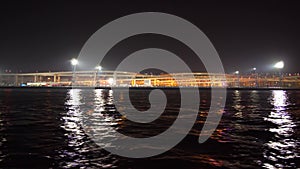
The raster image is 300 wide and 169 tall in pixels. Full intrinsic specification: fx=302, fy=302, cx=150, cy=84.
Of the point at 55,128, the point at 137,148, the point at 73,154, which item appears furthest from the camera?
the point at 55,128

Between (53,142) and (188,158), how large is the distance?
19.9ft

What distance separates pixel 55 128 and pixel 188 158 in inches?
371

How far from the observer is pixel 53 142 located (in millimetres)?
13141

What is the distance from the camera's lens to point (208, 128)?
1809cm

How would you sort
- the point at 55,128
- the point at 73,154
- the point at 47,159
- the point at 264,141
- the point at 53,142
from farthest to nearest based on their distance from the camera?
the point at 55,128 < the point at 264,141 < the point at 53,142 < the point at 73,154 < the point at 47,159

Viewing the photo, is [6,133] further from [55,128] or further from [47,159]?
[47,159]

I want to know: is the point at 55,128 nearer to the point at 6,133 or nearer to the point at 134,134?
the point at 6,133

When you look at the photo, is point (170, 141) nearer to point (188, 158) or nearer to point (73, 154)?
point (188, 158)

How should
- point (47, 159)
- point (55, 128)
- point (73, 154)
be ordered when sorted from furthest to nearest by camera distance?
point (55, 128) < point (73, 154) < point (47, 159)

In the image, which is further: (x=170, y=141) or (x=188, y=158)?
(x=170, y=141)

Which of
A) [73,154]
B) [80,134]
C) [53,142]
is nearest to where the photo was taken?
[73,154]

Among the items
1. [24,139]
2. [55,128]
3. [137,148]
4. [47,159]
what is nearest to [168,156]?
[137,148]

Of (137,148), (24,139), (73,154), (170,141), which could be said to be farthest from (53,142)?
(170,141)

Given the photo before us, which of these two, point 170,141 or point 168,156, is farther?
point 170,141
